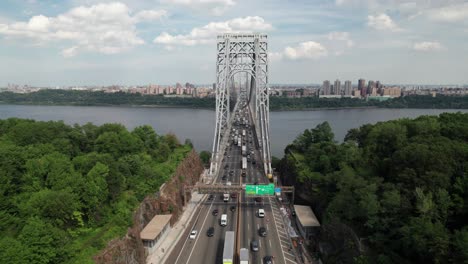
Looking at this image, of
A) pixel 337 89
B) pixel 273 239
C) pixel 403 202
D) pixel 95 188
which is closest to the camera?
pixel 403 202

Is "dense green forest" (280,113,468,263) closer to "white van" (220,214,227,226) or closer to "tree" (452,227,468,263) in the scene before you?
"tree" (452,227,468,263)

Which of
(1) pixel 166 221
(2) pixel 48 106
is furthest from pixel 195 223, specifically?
(2) pixel 48 106

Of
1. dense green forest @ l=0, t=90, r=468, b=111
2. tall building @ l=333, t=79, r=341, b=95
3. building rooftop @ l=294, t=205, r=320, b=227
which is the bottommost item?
building rooftop @ l=294, t=205, r=320, b=227

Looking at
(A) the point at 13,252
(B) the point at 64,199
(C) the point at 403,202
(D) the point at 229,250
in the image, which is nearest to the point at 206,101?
(D) the point at 229,250

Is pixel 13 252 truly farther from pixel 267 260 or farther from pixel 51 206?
pixel 267 260

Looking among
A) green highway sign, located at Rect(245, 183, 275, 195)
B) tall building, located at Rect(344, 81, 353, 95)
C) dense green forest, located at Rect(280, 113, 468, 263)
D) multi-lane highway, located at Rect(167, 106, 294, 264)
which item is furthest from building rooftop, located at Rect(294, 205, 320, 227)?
tall building, located at Rect(344, 81, 353, 95)

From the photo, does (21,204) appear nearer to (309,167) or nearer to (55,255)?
(55,255)

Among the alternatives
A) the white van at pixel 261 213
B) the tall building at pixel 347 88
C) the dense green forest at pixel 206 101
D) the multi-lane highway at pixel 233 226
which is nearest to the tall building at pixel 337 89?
the tall building at pixel 347 88
